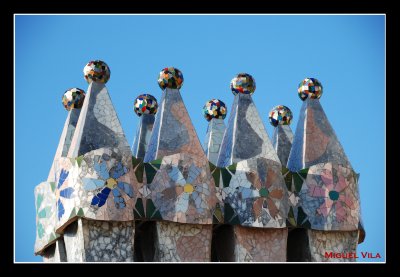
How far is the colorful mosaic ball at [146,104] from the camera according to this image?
21.8m

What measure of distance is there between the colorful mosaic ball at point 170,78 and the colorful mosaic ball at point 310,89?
2615 millimetres

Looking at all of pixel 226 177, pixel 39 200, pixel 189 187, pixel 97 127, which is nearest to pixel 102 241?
pixel 189 187

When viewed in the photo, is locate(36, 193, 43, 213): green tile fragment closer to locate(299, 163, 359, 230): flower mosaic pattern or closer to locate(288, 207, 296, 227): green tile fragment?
locate(288, 207, 296, 227): green tile fragment

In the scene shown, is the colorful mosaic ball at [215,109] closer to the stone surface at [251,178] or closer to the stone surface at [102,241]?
the stone surface at [251,178]

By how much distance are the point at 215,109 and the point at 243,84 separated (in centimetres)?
95

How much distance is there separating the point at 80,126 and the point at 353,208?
205 inches

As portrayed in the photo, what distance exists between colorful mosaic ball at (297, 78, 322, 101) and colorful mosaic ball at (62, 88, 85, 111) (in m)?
4.16

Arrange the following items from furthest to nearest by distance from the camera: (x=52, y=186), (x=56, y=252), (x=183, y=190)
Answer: (x=52, y=186), (x=56, y=252), (x=183, y=190)

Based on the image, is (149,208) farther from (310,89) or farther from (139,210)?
(310,89)

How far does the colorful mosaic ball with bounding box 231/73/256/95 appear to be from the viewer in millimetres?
21250

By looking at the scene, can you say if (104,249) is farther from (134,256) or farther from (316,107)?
(316,107)

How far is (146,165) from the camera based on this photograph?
64.0ft

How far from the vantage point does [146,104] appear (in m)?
21.8

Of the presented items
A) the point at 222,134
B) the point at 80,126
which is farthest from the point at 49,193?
the point at 222,134
